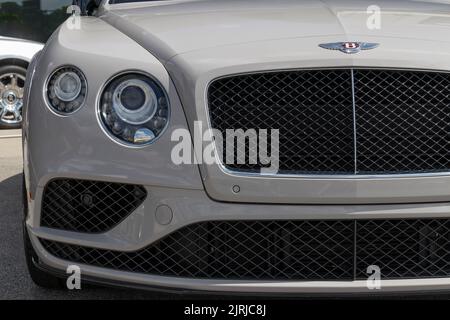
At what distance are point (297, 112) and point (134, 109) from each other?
0.59m

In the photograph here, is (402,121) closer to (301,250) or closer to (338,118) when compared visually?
(338,118)

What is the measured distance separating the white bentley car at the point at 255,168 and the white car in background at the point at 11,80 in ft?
20.9

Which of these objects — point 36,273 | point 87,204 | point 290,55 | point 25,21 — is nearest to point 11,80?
A: point 25,21

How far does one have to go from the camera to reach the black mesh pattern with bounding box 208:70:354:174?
2.49 meters

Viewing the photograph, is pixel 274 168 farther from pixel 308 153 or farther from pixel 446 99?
pixel 446 99

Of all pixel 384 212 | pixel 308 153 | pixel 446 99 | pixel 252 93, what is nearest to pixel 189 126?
pixel 252 93

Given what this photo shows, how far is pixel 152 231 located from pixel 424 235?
0.99 m

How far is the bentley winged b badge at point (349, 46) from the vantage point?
256 centimetres

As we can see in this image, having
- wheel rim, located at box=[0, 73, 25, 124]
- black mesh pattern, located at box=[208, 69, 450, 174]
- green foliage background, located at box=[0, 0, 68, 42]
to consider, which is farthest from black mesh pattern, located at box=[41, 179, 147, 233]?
green foliage background, located at box=[0, 0, 68, 42]

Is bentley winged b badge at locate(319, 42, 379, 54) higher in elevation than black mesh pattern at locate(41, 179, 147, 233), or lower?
higher

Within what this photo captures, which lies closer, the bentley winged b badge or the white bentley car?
the white bentley car

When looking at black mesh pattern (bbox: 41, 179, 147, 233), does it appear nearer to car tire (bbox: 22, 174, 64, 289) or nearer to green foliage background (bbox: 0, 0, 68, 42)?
car tire (bbox: 22, 174, 64, 289)

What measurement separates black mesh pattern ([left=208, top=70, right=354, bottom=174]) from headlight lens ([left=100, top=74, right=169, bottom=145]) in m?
0.20

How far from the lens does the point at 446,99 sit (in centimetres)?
253
